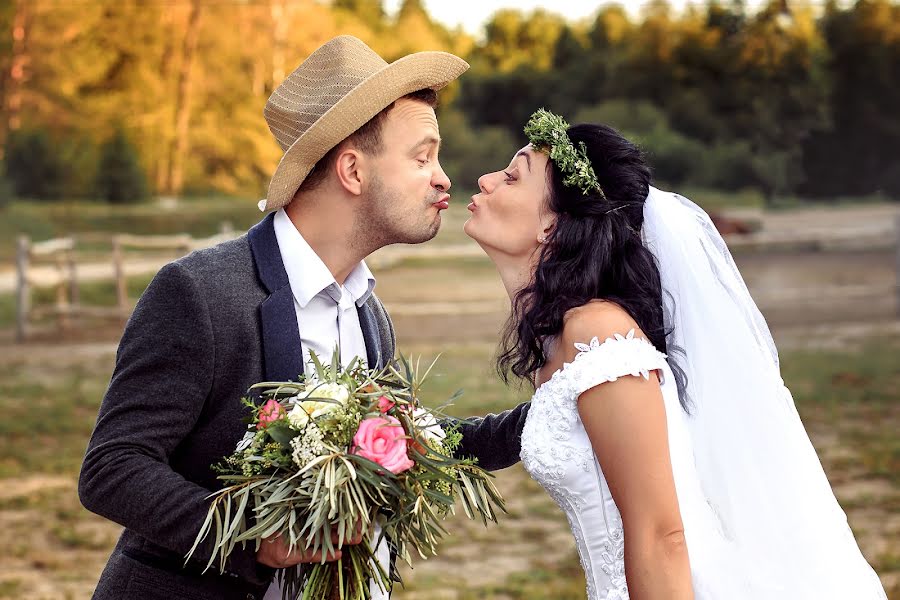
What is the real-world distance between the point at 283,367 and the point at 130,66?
82.4 feet

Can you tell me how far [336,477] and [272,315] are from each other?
0.51 meters

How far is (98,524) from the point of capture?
697 centimetres

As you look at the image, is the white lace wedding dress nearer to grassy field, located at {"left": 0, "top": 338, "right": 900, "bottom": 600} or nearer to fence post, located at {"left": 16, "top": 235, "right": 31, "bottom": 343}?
grassy field, located at {"left": 0, "top": 338, "right": 900, "bottom": 600}

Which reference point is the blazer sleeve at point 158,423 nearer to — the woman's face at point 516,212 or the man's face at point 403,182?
the man's face at point 403,182

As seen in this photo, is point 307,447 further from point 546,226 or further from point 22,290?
point 22,290

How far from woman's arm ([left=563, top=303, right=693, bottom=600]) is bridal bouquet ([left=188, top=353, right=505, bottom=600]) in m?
0.32

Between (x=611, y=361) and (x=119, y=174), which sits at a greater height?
(x=119, y=174)

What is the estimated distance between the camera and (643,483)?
2348mm

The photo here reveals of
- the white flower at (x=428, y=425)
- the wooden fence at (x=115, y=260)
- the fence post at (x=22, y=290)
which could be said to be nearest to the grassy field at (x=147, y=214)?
the wooden fence at (x=115, y=260)

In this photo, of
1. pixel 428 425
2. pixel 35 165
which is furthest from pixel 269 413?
pixel 35 165

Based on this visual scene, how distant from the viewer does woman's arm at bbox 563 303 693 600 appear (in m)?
2.35

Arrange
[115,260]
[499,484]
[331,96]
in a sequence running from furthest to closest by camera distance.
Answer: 1. [115,260]
2. [499,484]
3. [331,96]

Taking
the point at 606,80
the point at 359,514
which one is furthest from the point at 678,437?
the point at 606,80

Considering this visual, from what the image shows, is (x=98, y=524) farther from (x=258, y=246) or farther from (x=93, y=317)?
(x=93, y=317)
